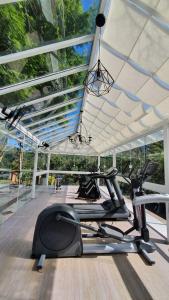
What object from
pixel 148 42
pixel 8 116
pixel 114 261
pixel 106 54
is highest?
pixel 106 54

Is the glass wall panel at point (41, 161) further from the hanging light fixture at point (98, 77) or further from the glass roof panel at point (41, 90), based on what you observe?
the hanging light fixture at point (98, 77)

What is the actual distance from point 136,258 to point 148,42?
11.0 ft

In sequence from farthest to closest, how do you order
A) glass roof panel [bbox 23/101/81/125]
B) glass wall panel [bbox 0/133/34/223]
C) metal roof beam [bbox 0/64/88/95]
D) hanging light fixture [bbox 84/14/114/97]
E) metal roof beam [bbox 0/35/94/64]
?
glass roof panel [bbox 23/101/81/125] < glass wall panel [bbox 0/133/34/223] < metal roof beam [bbox 0/64/88/95] < metal roof beam [bbox 0/35/94/64] < hanging light fixture [bbox 84/14/114/97]

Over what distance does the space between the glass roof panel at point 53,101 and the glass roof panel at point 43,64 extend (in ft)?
4.72

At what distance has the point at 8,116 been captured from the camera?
4.32m

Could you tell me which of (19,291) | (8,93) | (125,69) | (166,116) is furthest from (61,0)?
(19,291)

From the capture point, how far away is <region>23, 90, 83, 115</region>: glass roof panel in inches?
214

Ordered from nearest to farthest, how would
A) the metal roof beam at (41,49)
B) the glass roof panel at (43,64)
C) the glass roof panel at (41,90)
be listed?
1. the metal roof beam at (41,49)
2. the glass roof panel at (43,64)
3. the glass roof panel at (41,90)

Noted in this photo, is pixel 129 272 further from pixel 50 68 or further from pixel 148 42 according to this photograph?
pixel 50 68

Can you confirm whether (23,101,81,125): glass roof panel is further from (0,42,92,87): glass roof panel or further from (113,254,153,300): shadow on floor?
(113,254,153,300): shadow on floor

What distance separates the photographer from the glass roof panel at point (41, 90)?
14.2ft

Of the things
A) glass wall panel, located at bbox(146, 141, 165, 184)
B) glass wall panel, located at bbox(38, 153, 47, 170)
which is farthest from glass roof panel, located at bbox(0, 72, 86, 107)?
glass wall panel, located at bbox(38, 153, 47, 170)

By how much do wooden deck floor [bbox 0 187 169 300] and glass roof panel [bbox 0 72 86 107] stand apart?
2.97 metres

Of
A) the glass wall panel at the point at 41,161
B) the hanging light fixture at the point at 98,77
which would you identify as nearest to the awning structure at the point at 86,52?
the hanging light fixture at the point at 98,77
